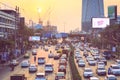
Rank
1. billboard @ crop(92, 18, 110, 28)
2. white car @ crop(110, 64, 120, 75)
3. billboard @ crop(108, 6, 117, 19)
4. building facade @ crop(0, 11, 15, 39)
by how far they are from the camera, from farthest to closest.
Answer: billboard @ crop(108, 6, 117, 19) < billboard @ crop(92, 18, 110, 28) < building facade @ crop(0, 11, 15, 39) < white car @ crop(110, 64, 120, 75)

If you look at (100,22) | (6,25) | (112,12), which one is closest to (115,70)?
(6,25)

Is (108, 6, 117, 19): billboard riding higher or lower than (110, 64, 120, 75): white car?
higher

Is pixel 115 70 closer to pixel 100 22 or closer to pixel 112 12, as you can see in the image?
pixel 100 22

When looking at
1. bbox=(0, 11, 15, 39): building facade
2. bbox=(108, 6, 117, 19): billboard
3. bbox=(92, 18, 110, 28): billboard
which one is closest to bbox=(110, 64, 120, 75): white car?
bbox=(0, 11, 15, 39): building facade

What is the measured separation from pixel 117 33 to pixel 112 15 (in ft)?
214

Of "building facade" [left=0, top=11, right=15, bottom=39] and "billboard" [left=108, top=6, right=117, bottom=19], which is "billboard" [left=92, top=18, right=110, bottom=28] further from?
"building facade" [left=0, top=11, right=15, bottom=39]

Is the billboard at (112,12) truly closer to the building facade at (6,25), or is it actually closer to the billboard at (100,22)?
the billboard at (100,22)

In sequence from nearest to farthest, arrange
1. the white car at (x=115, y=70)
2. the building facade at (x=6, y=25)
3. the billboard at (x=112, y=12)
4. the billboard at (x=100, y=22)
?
the white car at (x=115, y=70)
the building facade at (x=6, y=25)
the billboard at (x=100, y=22)
the billboard at (x=112, y=12)

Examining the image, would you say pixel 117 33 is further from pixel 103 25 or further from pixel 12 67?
pixel 12 67

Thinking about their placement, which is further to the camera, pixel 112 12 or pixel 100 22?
pixel 112 12

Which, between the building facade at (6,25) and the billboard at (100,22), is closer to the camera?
the building facade at (6,25)

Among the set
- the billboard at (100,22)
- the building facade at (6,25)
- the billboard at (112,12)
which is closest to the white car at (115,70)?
the building facade at (6,25)

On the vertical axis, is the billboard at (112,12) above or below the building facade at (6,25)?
above

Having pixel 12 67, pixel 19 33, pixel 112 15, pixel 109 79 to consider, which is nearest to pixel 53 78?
pixel 109 79
